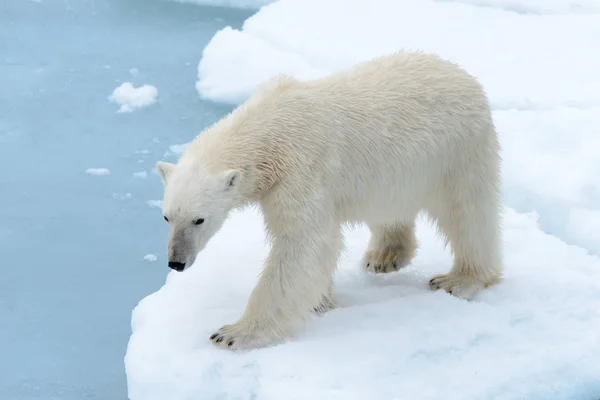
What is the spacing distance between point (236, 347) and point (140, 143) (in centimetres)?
309

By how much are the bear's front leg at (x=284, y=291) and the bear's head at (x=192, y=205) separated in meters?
0.29

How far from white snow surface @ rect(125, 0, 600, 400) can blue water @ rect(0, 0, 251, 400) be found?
0.43 meters

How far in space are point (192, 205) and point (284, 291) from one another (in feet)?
1.61

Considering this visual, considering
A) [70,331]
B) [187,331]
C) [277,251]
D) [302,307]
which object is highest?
[277,251]

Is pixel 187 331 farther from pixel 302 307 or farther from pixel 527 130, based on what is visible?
pixel 527 130

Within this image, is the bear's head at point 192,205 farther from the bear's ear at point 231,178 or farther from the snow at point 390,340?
the snow at point 390,340

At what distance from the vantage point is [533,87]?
19.7ft

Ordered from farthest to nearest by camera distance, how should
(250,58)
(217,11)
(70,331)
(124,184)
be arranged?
(217,11), (250,58), (124,184), (70,331)

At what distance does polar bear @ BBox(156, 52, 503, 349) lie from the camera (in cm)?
314

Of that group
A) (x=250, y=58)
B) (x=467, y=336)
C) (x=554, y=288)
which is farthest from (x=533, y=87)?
(x=467, y=336)

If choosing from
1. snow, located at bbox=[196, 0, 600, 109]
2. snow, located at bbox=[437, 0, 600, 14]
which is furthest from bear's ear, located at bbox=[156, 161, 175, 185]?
snow, located at bbox=[437, 0, 600, 14]

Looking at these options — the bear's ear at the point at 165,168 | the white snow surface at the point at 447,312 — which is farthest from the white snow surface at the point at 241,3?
the bear's ear at the point at 165,168

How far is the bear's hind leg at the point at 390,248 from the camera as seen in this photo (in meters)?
3.97

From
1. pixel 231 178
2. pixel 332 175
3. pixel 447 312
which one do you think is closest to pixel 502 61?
pixel 447 312
